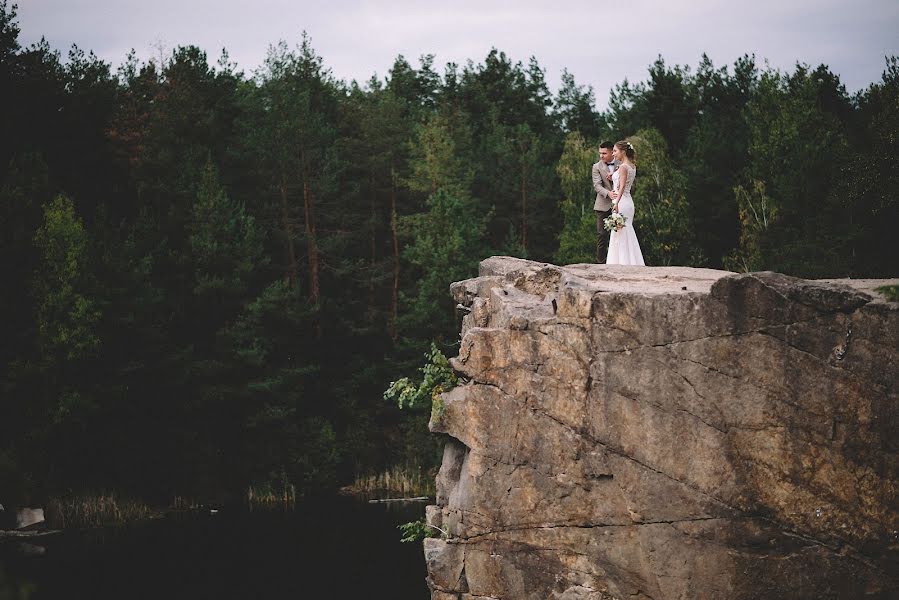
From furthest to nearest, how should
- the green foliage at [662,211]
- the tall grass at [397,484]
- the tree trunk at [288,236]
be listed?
1. the green foliage at [662,211]
2. the tree trunk at [288,236]
3. the tall grass at [397,484]

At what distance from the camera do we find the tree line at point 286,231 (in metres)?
37.7

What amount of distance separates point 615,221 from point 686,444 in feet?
21.8

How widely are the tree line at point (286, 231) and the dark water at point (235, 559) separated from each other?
10.4 ft

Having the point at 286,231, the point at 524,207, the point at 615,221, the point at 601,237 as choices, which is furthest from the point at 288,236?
the point at 615,221

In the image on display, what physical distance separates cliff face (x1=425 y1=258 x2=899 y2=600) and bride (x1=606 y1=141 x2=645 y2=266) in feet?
15.3

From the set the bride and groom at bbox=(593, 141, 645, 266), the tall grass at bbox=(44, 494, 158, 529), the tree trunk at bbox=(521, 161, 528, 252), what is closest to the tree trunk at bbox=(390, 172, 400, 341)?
the tree trunk at bbox=(521, 161, 528, 252)

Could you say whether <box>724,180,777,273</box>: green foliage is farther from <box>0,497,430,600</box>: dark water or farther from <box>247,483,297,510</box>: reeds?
<box>247,483,297,510</box>: reeds

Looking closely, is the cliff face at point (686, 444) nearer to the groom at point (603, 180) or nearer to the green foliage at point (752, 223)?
the groom at point (603, 180)

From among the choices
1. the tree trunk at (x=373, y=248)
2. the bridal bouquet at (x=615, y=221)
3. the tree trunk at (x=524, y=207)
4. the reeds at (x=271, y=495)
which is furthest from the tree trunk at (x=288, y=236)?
the bridal bouquet at (x=615, y=221)

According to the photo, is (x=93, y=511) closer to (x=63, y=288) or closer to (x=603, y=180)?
(x=63, y=288)

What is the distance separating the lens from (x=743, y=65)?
62031 millimetres

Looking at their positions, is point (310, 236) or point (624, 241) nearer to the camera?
point (624, 241)

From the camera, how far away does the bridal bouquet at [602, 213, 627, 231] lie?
18531mm

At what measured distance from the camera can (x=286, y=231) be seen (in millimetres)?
47531
